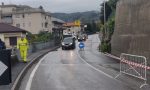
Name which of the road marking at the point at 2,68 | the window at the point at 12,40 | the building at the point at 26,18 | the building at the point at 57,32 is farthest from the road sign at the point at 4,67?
the building at the point at 26,18

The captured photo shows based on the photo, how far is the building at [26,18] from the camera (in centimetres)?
11762

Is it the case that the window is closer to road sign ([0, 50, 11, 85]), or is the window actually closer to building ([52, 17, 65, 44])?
building ([52, 17, 65, 44])

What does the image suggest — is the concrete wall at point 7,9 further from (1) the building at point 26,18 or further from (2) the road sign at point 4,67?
(2) the road sign at point 4,67

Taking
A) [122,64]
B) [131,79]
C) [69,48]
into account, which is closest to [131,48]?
[122,64]

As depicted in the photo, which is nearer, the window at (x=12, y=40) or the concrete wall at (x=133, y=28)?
the concrete wall at (x=133, y=28)

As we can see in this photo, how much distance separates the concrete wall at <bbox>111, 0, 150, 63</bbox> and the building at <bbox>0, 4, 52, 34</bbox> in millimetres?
83891

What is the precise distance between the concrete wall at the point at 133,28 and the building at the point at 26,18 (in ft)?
275

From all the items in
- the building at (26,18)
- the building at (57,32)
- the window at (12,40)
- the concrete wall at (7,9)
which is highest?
the concrete wall at (7,9)

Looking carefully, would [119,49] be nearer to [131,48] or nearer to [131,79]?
[131,48]

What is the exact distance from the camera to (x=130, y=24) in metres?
27.8

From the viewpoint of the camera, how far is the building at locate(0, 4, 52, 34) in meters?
118

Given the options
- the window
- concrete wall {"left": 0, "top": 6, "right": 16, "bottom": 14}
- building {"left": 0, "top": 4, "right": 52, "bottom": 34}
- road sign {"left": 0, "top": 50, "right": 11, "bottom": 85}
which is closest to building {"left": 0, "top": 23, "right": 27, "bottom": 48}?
the window

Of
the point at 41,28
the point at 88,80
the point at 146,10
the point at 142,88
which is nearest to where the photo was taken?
the point at 142,88

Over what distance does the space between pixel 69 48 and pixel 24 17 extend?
65.8 metres
